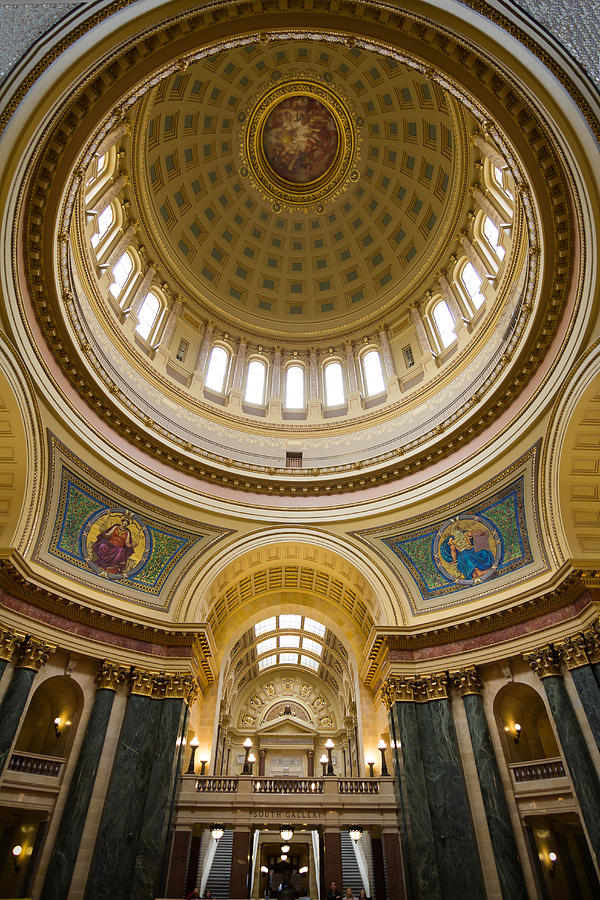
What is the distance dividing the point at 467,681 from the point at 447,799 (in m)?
3.24

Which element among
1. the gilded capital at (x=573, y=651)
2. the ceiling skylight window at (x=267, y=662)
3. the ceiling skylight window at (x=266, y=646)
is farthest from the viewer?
the ceiling skylight window at (x=267, y=662)

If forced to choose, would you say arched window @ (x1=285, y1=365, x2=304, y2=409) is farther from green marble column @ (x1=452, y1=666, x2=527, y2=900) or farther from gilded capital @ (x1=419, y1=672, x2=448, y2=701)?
green marble column @ (x1=452, y1=666, x2=527, y2=900)

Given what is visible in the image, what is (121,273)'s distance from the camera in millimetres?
22500

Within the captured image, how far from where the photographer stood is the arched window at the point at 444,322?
23375 mm

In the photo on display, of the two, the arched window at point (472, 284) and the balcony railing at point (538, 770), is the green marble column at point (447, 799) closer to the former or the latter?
the balcony railing at point (538, 770)

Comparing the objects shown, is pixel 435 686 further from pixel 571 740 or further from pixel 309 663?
pixel 309 663

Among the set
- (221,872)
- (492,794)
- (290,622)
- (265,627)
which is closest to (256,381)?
(265,627)

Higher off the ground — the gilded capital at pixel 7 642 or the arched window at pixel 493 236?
the arched window at pixel 493 236

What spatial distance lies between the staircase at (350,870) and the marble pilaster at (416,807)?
5107 millimetres

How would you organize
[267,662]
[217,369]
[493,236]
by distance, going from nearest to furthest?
1. [493,236]
2. [217,369]
3. [267,662]

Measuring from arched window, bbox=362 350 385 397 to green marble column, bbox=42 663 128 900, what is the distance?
16345 millimetres

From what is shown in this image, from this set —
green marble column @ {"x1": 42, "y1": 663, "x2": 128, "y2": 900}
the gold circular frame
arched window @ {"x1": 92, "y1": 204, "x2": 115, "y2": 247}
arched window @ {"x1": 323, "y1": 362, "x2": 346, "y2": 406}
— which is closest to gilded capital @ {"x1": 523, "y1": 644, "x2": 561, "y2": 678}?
green marble column @ {"x1": 42, "y1": 663, "x2": 128, "y2": 900}

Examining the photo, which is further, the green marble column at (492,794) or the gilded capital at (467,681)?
the gilded capital at (467,681)

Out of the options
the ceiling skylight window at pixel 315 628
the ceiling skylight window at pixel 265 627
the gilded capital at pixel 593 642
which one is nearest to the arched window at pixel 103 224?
the gilded capital at pixel 593 642
